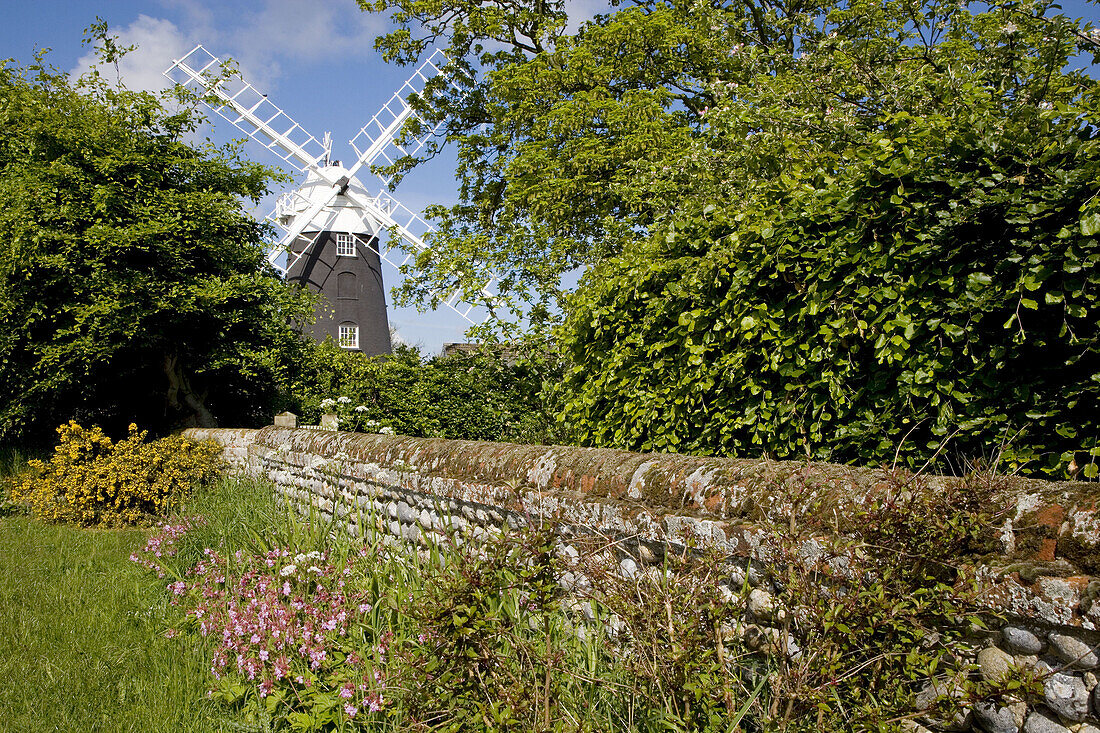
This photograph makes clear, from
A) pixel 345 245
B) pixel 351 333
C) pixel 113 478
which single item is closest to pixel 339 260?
pixel 345 245

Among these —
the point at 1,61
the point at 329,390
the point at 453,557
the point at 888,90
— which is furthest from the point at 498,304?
the point at 1,61

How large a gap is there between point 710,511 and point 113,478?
8.20 metres

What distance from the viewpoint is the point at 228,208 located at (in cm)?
1048

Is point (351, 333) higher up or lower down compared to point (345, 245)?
lower down

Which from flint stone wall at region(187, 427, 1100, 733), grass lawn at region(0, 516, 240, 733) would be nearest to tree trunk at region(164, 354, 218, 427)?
grass lawn at region(0, 516, 240, 733)

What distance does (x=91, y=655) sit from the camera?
4.23 m

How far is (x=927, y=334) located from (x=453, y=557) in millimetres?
2611

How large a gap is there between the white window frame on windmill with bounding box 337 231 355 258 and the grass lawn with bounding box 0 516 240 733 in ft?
67.7

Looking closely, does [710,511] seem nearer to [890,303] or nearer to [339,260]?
[890,303]

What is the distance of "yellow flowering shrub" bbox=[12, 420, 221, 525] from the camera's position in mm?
8398

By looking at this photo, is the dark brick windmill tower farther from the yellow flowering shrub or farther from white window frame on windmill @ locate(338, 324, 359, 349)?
the yellow flowering shrub

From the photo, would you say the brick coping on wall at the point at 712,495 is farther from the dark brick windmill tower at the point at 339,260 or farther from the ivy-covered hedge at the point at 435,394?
the dark brick windmill tower at the point at 339,260

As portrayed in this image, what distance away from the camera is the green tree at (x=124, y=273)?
29.4ft

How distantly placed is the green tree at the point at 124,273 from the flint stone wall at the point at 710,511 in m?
5.23
